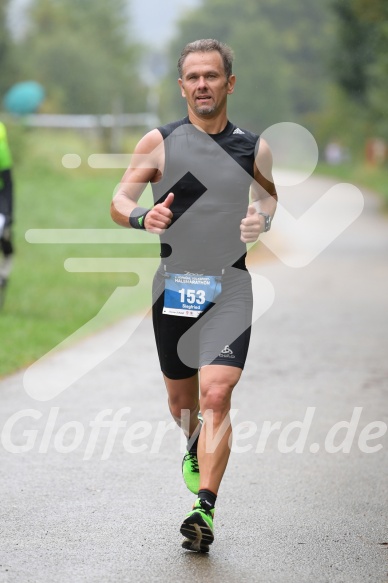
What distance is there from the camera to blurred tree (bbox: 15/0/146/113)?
84.9 meters

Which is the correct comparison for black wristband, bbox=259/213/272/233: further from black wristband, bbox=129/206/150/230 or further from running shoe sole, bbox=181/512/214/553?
running shoe sole, bbox=181/512/214/553

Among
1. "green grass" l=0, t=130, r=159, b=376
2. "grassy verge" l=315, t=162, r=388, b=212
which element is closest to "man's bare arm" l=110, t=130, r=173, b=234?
"green grass" l=0, t=130, r=159, b=376

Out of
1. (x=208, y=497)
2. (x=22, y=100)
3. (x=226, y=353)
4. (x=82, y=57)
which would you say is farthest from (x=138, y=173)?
(x=82, y=57)

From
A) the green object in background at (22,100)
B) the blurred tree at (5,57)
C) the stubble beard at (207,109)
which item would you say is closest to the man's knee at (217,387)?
the stubble beard at (207,109)

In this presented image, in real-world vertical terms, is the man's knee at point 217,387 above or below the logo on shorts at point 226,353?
below

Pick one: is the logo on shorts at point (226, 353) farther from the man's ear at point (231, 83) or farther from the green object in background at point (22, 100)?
the green object in background at point (22, 100)

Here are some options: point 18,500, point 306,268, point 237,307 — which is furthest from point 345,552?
point 306,268

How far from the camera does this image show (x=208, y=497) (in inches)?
218

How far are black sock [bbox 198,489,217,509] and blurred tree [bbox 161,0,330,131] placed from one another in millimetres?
106946

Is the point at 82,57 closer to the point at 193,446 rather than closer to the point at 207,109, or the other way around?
the point at 193,446

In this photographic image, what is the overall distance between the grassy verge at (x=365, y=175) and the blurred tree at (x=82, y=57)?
12938 mm

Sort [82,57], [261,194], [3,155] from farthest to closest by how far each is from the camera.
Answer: [82,57]
[3,155]
[261,194]

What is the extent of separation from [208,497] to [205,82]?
6.02ft

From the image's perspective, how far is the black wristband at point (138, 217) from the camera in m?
5.66
